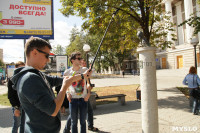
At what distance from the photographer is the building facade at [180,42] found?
30.3 metres

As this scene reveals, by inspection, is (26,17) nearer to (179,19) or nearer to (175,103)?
(175,103)

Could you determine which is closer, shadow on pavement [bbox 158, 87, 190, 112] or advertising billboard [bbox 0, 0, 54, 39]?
shadow on pavement [bbox 158, 87, 190, 112]

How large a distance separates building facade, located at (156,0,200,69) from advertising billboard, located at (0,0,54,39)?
29818 mm

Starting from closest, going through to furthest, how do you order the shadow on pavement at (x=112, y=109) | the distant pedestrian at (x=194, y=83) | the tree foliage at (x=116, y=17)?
the distant pedestrian at (x=194, y=83)
the shadow on pavement at (x=112, y=109)
the tree foliage at (x=116, y=17)

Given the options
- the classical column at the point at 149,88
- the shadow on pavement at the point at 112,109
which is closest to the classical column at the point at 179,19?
the shadow on pavement at the point at 112,109

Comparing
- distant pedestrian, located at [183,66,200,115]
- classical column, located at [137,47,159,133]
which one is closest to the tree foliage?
distant pedestrian, located at [183,66,200,115]

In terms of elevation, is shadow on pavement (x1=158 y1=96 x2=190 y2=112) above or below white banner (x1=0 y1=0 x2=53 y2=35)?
below

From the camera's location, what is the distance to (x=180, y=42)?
37.2 m

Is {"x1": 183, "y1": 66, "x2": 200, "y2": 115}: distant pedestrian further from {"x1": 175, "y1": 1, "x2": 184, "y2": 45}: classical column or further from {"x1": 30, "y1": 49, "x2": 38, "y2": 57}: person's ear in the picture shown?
{"x1": 175, "y1": 1, "x2": 184, "y2": 45}: classical column

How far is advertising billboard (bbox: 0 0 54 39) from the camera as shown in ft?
27.7

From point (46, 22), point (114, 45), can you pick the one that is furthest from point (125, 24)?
point (46, 22)

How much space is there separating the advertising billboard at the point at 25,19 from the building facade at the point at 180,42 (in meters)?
29.8

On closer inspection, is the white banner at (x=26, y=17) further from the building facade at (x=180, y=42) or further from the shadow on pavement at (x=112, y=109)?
the building facade at (x=180, y=42)

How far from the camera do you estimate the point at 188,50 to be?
30781 mm
